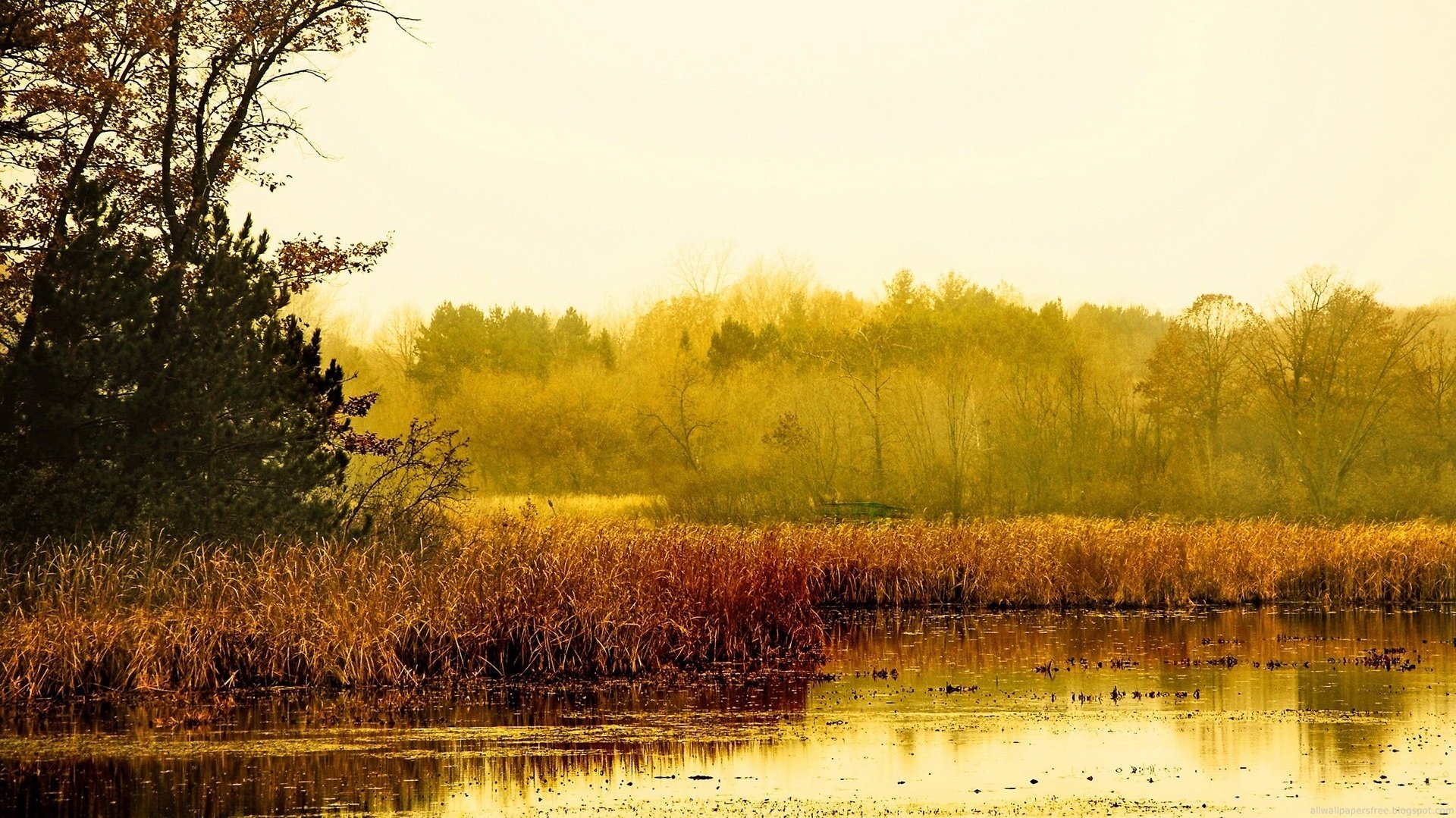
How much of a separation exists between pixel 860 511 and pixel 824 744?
18776mm

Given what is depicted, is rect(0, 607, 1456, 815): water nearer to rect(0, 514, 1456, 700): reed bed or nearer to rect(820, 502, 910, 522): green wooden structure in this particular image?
rect(0, 514, 1456, 700): reed bed

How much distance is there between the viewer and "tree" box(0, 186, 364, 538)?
48.8ft

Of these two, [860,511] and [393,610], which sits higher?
[860,511]

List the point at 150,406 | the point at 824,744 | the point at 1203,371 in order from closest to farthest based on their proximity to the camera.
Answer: the point at 824,744 < the point at 150,406 < the point at 1203,371

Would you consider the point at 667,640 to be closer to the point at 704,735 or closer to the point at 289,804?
the point at 704,735

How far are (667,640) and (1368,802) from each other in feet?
24.7

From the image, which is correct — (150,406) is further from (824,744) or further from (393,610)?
(824,744)

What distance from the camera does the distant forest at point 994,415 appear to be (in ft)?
106

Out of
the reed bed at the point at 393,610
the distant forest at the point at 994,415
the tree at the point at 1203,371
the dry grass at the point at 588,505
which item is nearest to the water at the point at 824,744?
the reed bed at the point at 393,610

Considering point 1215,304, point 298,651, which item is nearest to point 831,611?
point 298,651

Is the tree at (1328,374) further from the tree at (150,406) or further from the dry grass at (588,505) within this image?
the tree at (150,406)

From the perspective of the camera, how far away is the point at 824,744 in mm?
10766

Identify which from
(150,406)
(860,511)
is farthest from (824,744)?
(860,511)

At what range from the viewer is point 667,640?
14758 millimetres
